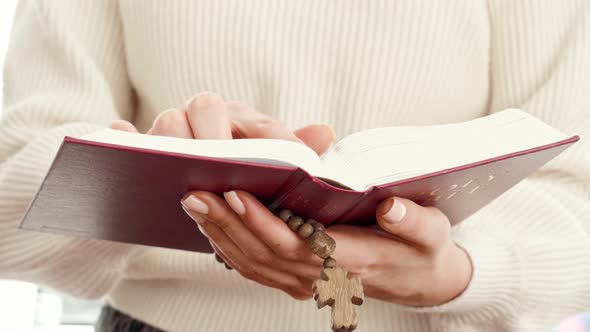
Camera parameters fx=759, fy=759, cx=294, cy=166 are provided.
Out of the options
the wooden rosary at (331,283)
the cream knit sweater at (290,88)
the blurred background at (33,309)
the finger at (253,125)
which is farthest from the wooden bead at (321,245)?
the blurred background at (33,309)

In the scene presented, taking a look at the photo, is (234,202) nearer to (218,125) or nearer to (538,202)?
(218,125)

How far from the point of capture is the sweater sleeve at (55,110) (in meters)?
0.87

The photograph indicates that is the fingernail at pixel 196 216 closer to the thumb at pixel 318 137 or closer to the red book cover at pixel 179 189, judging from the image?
the red book cover at pixel 179 189

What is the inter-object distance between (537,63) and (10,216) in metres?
0.66

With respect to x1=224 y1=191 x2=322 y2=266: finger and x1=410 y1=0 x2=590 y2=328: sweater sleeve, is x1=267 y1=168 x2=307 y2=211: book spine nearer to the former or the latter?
x1=224 y1=191 x2=322 y2=266: finger

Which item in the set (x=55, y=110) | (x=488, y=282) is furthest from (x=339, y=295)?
(x=55, y=110)

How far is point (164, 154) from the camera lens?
18.5 inches

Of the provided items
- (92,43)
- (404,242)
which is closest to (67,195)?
(404,242)

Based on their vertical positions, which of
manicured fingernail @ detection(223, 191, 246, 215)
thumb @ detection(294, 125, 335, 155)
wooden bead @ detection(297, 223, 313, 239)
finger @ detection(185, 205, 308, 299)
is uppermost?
manicured fingernail @ detection(223, 191, 246, 215)

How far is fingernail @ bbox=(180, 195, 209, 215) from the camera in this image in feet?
1.81

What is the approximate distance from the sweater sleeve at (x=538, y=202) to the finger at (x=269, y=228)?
21cm

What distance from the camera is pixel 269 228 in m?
0.57

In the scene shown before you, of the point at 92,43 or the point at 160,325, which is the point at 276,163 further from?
the point at 92,43

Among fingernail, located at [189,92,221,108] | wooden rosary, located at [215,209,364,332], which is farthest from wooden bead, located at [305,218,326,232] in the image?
fingernail, located at [189,92,221,108]
